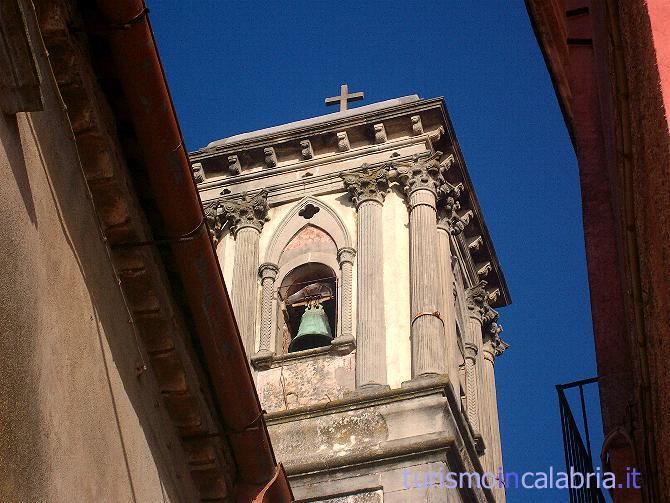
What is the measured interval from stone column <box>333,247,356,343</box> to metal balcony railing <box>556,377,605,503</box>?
10676 mm

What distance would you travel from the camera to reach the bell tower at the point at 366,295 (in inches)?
715

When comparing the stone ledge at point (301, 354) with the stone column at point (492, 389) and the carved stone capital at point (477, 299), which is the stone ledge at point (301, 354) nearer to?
the stone column at point (492, 389)

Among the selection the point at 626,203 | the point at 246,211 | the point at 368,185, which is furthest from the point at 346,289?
the point at 626,203

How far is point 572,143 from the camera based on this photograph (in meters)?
12.1

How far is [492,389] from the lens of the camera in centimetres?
2373

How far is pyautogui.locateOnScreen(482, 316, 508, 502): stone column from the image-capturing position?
21.8 metres

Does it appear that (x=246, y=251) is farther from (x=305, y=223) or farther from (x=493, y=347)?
(x=493, y=347)

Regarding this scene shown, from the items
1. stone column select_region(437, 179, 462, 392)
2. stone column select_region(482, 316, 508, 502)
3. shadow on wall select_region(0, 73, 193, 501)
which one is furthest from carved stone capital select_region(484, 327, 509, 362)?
shadow on wall select_region(0, 73, 193, 501)

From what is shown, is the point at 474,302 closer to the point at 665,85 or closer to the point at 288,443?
the point at 288,443

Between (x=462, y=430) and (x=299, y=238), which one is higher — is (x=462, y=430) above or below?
below

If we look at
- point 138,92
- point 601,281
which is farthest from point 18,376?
point 601,281

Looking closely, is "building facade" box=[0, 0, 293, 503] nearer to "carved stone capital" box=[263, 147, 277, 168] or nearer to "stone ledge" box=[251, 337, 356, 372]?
"stone ledge" box=[251, 337, 356, 372]

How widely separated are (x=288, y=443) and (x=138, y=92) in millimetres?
11510

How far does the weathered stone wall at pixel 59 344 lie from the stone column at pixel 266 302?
1191cm
